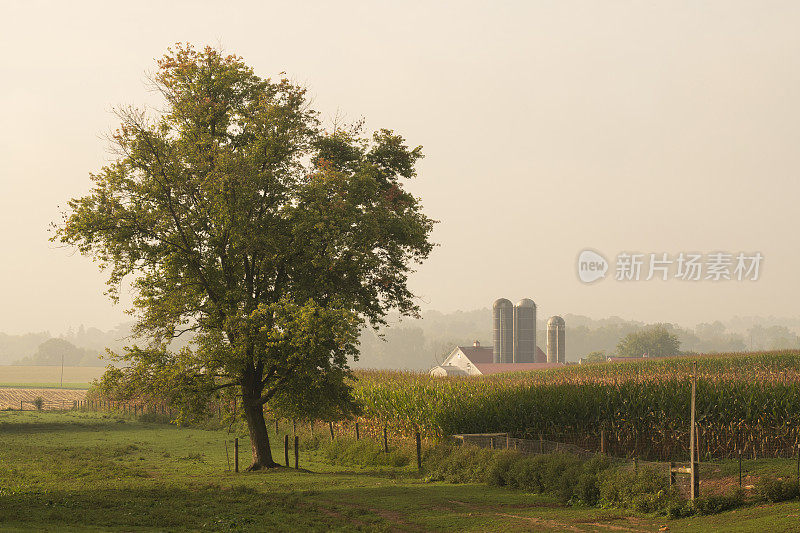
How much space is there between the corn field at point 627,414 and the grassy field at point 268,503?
4.52m

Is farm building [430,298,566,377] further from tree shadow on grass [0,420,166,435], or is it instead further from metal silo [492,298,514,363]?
tree shadow on grass [0,420,166,435]

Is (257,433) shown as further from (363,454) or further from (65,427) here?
(65,427)

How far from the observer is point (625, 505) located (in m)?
22.7

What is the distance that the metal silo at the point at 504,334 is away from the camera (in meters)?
119

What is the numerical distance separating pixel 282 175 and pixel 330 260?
4.44 metres

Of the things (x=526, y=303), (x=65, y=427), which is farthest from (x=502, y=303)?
(x=65, y=427)

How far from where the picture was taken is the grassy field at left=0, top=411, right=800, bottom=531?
65.1 ft

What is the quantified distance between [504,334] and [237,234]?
9137 cm

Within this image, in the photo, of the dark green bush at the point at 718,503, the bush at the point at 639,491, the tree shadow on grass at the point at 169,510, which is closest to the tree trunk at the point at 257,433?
the tree shadow on grass at the point at 169,510

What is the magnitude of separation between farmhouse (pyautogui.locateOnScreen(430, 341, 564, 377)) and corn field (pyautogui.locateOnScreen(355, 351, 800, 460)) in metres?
61.6

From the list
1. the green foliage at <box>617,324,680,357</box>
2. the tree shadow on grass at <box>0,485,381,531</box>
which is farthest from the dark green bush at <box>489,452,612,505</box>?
the green foliage at <box>617,324,680,357</box>

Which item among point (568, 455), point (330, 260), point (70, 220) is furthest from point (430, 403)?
point (70, 220)

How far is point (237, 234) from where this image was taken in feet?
106

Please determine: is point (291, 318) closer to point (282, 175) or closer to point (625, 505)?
point (282, 175)
